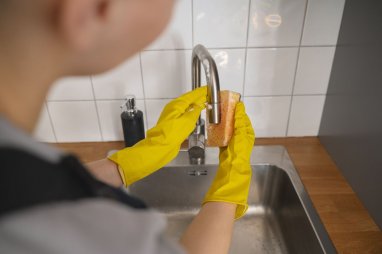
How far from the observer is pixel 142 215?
0.24 meters

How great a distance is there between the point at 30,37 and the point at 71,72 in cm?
4

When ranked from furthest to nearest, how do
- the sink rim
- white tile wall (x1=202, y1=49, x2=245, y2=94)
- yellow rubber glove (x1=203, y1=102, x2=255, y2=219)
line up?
white tile wall (x1=202, y1=49, x2=245, y2=94) → the sink rim → yellow rubber glove (x1=203, y1=102, x2=255, y2=219)

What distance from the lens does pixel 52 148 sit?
0.21 m

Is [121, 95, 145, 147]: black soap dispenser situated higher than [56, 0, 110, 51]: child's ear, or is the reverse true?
[56, 0, 110, 51]: child's ear

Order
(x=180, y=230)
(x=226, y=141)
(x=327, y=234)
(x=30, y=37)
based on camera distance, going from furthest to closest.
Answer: (x=180, y=230) → (x=226, y=141) → (x=327, y=234) → (x=30, y=37)

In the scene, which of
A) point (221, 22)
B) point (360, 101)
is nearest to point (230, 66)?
point (221, 22)

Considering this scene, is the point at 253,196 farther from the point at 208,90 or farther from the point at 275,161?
the point at 208,90

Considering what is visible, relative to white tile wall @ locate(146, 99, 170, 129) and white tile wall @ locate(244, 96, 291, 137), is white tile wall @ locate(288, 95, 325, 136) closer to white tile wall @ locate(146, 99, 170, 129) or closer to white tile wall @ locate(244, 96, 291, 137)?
white tile wall @ locate(244, 96, 291, 137)

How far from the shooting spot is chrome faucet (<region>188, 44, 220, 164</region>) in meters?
0.58

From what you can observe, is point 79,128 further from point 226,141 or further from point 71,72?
point 71,72

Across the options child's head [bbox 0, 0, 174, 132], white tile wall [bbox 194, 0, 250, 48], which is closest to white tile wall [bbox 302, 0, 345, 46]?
white tile wall [bbox 194, 0, 250, 48]

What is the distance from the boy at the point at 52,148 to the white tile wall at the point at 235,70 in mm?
504

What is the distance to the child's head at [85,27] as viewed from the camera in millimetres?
184

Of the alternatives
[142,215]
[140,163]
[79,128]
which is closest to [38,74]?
[142,215]
